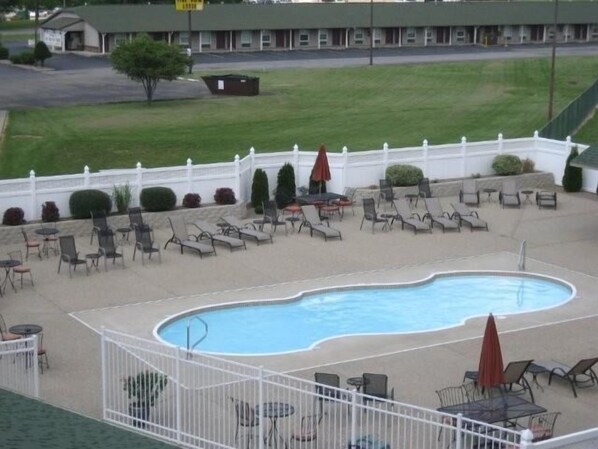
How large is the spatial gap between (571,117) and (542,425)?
32486 millimetres

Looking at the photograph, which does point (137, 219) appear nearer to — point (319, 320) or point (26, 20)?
point (319, 320)

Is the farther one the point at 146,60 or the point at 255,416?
the point at 146,60

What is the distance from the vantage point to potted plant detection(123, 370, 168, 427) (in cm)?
1889

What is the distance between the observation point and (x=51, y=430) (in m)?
12.6

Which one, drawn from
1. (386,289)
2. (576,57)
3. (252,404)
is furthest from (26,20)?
(252,404)

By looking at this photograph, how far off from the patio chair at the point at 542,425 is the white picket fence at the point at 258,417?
0.47 metres

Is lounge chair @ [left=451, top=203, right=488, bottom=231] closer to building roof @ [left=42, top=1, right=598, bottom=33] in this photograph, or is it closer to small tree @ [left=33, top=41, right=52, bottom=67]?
small tree @ [left=33, top=41, right=52, bottom=67]

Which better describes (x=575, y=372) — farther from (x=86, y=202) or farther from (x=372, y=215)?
(x=86, y=202)

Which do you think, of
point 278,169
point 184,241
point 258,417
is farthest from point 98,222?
point 258,417

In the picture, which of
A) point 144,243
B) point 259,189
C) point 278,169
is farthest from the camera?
point 278,169

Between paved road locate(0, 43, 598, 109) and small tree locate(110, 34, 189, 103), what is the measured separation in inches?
73.3

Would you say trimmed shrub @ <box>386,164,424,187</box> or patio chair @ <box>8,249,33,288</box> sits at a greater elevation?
trimmed shrub @ <box>386,164,424,187</box>

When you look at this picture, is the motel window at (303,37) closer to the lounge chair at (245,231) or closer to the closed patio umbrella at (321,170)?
the closed patio umbrella at (321,170)

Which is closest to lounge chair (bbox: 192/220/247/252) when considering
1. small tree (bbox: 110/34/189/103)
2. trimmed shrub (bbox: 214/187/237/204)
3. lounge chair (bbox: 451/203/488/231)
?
trimmed shrub (bbox: 214/187/237/204)
